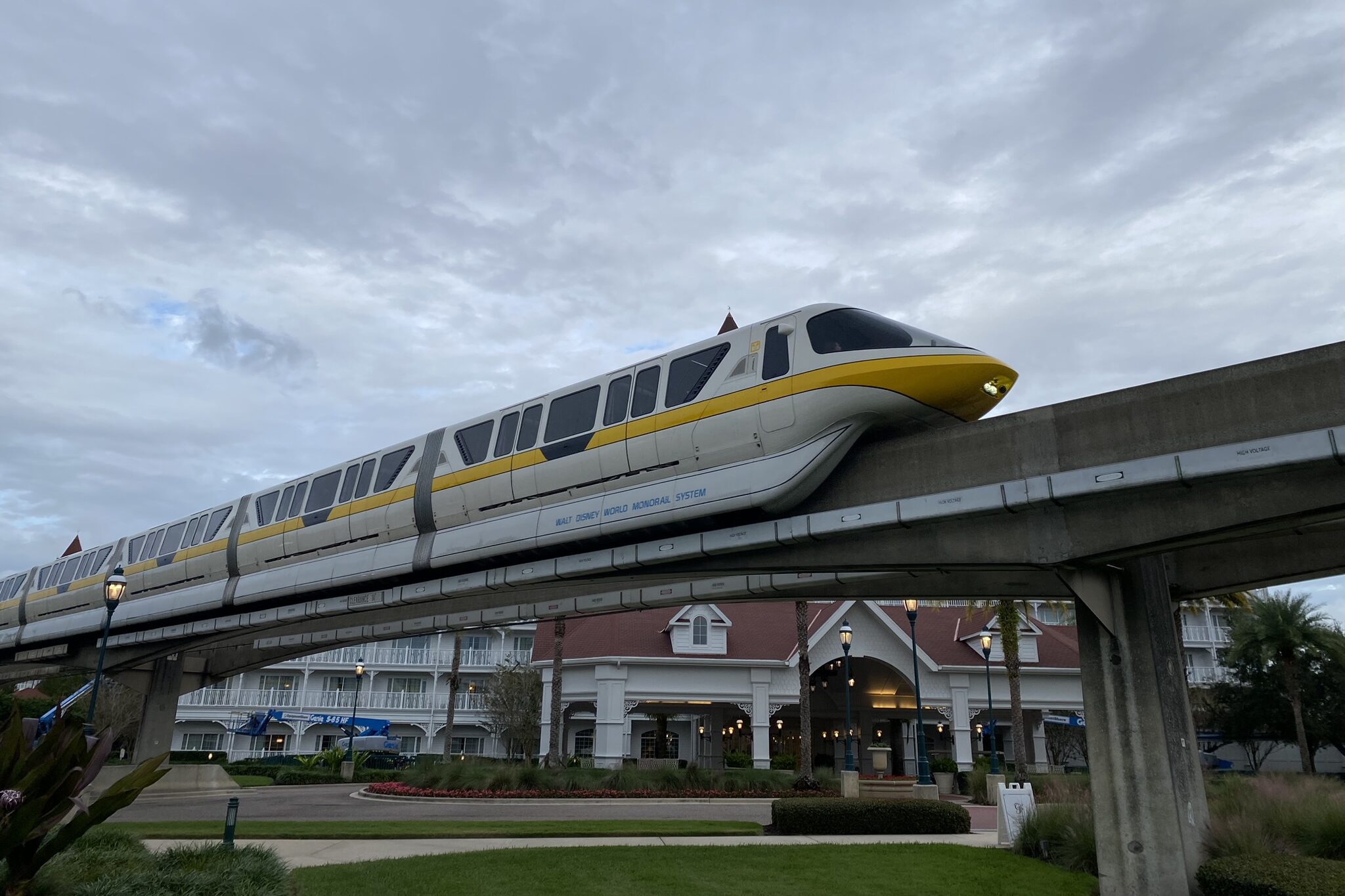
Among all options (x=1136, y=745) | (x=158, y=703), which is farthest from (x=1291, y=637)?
(x=158, y=703)

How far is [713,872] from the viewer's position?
1260cm

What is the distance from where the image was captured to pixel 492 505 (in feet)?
54.3

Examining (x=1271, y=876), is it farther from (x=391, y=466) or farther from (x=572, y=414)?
(x=391, y=466)

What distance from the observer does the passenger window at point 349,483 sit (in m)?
20.6

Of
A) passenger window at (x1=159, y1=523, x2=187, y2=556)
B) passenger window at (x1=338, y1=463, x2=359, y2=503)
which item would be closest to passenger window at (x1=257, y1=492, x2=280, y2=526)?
passenger window at (x1=338, y1=463, x2=359, y2=503)

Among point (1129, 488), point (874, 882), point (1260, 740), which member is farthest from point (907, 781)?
point (1260, 740)

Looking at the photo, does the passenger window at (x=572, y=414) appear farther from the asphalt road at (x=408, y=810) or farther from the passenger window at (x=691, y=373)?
the asphalt road at (x=408, y=810)

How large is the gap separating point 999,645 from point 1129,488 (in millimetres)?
31611

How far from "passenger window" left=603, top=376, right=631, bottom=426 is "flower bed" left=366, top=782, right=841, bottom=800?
1602cm

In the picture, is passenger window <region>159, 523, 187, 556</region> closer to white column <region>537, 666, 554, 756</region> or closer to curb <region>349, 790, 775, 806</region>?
curb <region>349, 790, 775, 806</region>

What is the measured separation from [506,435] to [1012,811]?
11.7 meters

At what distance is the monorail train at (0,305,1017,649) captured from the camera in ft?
39.1

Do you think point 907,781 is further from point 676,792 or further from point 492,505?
point 492,505

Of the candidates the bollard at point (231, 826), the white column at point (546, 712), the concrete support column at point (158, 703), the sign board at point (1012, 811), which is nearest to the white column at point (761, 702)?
the white column at point (546, 712)
